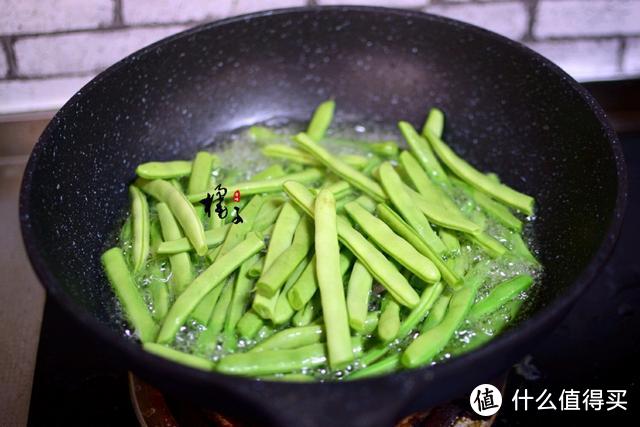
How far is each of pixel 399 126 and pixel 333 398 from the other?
2.68 feet

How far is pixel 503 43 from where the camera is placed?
1388 millimetres

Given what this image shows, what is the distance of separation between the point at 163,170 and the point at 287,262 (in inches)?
14.9

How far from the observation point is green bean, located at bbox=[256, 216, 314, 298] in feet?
3.46

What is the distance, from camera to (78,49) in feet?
5.52

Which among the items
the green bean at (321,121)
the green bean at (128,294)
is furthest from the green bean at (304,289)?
the green bean at (321,121)

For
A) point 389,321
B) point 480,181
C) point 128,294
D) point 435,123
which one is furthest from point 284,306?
point 435,123

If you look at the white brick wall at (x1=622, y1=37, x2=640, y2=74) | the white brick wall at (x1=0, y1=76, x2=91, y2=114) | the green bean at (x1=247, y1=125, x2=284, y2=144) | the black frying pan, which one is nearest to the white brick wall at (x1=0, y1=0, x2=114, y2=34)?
the white brick wall at (x1=0, y1=76, x2=91, y2=114)

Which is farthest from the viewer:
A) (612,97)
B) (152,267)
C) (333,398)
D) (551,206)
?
(612,97)

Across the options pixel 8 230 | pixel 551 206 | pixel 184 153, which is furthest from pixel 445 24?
pixel 8 230

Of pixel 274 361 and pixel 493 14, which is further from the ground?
pixel 493 14

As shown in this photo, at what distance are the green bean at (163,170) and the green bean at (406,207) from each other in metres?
0.38

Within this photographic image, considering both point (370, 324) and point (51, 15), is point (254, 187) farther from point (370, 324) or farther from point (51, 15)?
point (51, 15)

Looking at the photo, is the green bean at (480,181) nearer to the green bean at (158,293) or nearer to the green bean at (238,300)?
the green bean at (238,300)

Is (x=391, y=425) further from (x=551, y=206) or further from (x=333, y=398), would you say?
(x=551, y=206)
